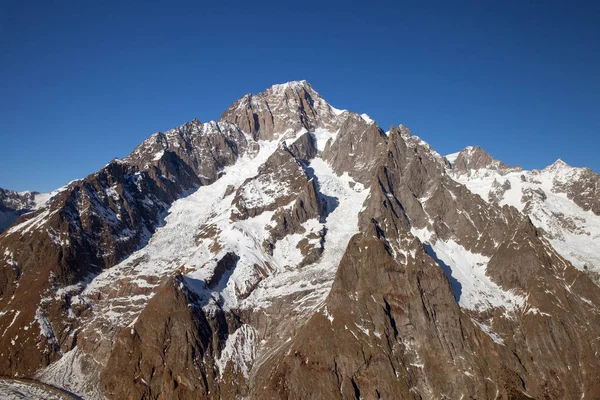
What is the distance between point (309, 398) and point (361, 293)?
50621 mm

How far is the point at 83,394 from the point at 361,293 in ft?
397

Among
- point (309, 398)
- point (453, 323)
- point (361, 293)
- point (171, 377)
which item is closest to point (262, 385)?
point (309, 398)

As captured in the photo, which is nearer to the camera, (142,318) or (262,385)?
(262,385)

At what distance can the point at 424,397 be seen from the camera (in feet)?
568

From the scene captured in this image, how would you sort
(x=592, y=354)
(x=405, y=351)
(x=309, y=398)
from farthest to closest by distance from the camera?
(x=592, y=354)
(x=405, y=351)
(x=309, y=398)

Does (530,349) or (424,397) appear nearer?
(424,397)

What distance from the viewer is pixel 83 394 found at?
179375mm

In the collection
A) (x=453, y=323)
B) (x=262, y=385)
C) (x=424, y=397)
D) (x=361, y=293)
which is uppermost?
(x=361, y=293)

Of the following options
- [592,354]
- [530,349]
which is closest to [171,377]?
[530,349]

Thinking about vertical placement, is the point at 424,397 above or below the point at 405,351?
below

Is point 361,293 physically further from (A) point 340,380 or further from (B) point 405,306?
(A) point 340,380

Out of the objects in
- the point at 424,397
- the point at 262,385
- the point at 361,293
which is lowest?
the point at 424,397

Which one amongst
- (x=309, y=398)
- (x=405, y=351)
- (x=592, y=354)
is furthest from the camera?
(x=592, y=354)

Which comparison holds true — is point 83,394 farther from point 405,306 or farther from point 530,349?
point 530,349
